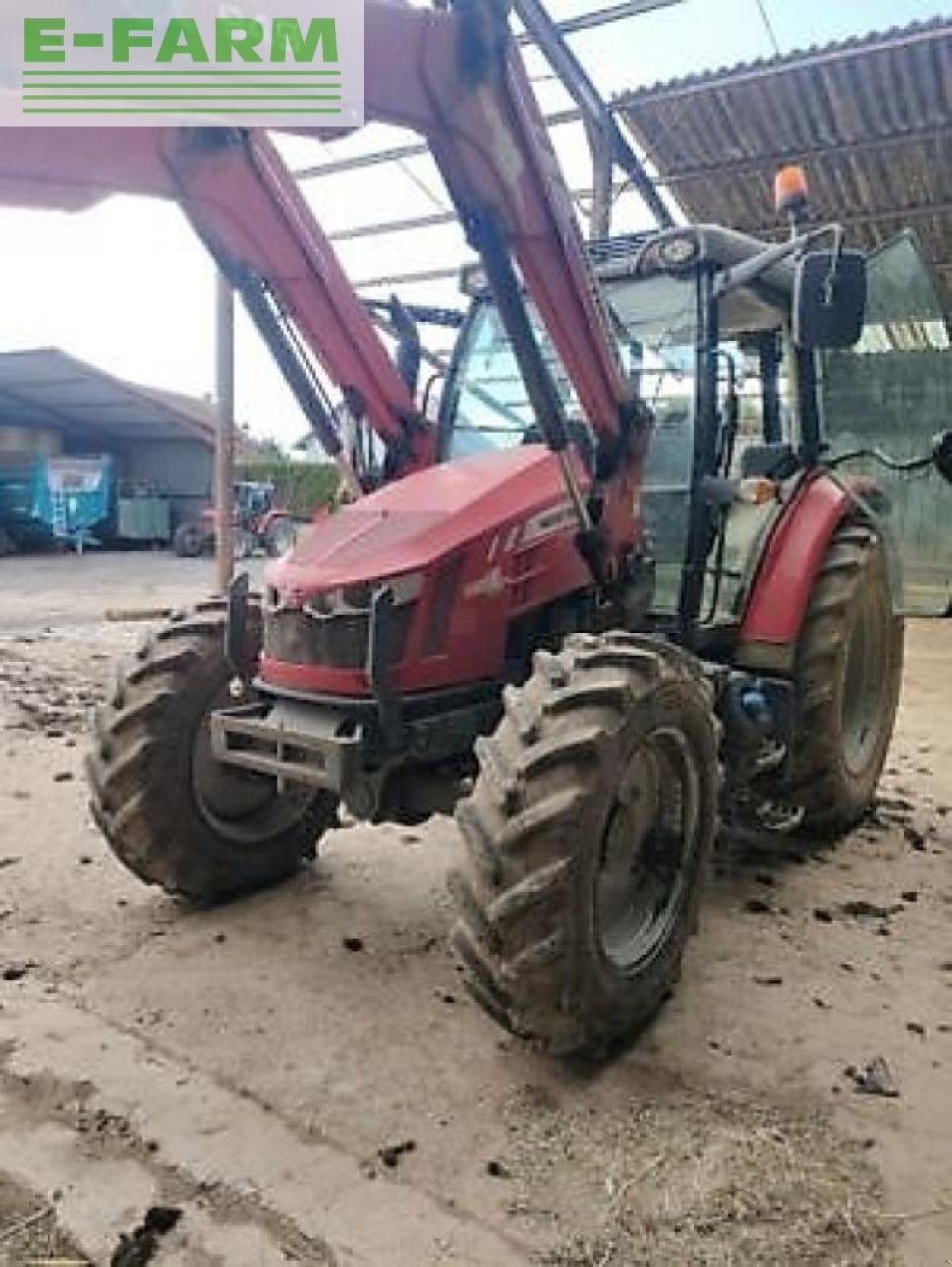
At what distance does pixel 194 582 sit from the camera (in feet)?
48.0

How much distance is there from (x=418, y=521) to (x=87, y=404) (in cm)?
1927

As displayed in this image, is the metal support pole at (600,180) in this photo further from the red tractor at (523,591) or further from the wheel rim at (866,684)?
the wheel rim at (866,684)

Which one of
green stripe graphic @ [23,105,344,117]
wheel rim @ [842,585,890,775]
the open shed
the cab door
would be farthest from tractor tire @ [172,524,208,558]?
green stripe graphic @ [23,105,344,117]

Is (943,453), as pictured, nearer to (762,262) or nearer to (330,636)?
(762,262)

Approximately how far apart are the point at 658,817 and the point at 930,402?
695cm

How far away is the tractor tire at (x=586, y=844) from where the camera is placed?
8.02ft

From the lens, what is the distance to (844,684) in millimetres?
4176

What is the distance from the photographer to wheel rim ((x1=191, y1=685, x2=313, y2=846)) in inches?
134

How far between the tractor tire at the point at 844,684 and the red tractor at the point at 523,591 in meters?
0.01

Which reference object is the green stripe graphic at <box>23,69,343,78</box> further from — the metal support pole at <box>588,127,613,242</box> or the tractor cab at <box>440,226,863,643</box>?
the metal support pole at <box>588,127,613,242</box>

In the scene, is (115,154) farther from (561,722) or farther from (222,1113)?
(222,1113)

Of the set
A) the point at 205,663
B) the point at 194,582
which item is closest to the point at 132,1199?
the point at 205,663

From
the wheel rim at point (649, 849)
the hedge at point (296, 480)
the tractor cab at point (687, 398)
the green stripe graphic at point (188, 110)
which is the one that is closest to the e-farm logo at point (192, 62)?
the green stripe graphic at point (188, 110)

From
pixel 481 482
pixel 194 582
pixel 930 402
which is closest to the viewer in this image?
pixel 481 482
